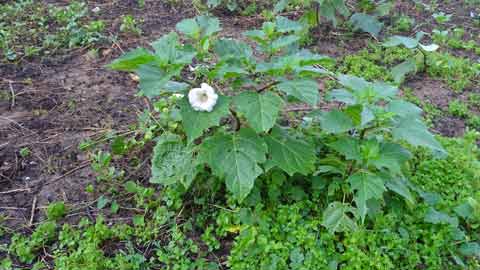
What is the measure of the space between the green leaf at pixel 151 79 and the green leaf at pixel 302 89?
1.76 ft

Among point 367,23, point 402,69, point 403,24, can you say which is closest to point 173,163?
point 402,69

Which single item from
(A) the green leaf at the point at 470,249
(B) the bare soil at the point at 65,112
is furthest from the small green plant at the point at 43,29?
(A) the green leaf at the point at 470,249

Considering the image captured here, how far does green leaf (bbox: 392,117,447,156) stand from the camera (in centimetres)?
218

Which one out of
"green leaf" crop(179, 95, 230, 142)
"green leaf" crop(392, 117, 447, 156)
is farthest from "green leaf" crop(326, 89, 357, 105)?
"green leaf" crop(179, 95, 230, 142)

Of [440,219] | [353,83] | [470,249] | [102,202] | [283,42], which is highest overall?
[283,42]

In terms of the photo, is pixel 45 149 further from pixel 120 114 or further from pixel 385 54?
pixel 385 54

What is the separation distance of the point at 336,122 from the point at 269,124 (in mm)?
417

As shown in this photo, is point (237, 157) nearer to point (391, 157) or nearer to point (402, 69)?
point (391, 157)

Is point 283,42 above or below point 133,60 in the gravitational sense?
below

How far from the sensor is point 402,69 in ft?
12.4

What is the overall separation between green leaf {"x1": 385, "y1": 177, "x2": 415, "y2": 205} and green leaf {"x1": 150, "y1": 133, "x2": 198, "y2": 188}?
102cm

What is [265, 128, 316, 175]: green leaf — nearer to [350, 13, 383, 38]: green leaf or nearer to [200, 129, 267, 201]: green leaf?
[200, 129, 267, 201]: green leaf

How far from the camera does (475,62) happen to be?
412 centimetres

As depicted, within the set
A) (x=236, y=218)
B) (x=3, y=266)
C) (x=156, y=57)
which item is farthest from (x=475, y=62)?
(x=3, y=266)
